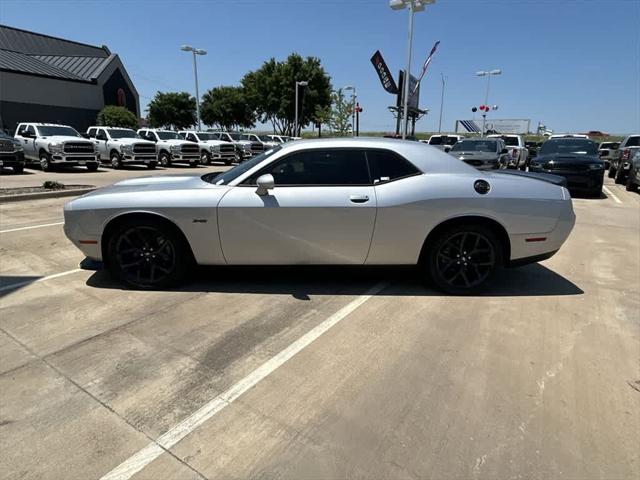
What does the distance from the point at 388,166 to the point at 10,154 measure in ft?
52.7

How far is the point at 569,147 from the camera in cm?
1377

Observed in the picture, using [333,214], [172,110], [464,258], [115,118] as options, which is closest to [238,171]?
[333,214]

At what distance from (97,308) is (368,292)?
2.59m

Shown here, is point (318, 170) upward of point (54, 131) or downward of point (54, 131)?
downward

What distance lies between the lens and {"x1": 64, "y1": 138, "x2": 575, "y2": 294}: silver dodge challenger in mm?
4090

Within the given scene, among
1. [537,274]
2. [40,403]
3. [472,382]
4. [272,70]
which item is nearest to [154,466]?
[40,403]

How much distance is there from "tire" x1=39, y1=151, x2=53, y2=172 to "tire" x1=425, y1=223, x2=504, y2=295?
17555mm

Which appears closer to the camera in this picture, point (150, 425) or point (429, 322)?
point (150, 425)

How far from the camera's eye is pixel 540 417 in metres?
2.53

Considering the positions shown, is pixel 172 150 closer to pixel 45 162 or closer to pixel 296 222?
pixel 45 162

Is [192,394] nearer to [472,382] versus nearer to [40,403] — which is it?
[40,403]

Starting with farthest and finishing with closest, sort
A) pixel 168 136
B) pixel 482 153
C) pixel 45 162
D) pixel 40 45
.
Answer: pixel 40 45
pixel 168 136
pixel 45 162
pixel 482 153

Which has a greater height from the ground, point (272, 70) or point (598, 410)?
point (272, 70)

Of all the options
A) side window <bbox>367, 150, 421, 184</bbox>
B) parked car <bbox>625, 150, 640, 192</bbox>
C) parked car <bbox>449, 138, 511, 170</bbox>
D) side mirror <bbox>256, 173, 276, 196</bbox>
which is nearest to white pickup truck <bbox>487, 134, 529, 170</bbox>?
parked car <bbox>449, 138, 511, 170</bbox>
